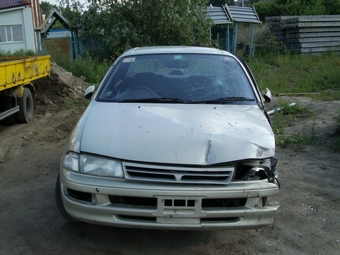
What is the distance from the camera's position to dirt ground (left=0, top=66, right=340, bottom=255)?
10.4ft

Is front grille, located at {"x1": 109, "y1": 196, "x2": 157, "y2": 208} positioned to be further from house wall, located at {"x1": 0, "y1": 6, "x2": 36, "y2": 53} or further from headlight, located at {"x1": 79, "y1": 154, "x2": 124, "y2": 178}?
house wall, located at {"x1": 0, "y1": 6, "x2": 36, "y2": 53}

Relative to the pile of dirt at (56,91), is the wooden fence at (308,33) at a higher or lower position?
higher

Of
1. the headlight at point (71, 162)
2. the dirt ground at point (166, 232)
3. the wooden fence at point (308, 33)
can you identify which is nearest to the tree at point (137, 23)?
the wooden fence at point (308, 33)

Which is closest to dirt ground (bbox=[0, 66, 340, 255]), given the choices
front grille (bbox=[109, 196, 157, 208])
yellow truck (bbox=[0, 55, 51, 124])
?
front grille (bbox=[109, 196, 157, 208])

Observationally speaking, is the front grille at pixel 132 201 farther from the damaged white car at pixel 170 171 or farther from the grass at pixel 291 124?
the grass at pixel 291 124

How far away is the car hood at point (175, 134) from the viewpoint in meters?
2.79

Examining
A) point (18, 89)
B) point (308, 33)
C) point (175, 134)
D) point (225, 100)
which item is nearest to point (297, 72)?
point (308, 33)

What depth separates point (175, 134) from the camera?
297 centimetres

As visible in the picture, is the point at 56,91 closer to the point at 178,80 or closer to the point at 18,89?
the point at 18,89

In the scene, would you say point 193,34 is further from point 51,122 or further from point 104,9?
point 51,122

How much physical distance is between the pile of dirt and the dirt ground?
120 inches

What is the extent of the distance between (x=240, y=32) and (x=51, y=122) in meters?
15.6

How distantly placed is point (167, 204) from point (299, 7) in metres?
24.0

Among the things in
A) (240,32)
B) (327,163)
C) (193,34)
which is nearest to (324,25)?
(240,32)
